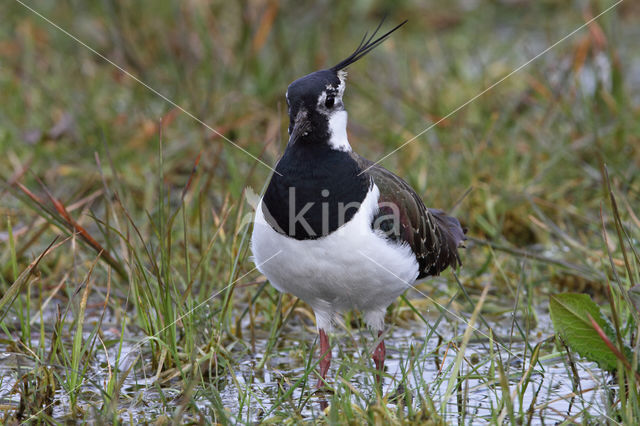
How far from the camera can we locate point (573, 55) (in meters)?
6.12

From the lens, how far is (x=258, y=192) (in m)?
5.29

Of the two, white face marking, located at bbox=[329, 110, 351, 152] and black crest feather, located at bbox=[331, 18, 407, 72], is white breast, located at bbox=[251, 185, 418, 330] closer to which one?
white face marking, located at bbox=[329, 110, 351, 152]

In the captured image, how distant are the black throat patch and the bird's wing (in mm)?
120

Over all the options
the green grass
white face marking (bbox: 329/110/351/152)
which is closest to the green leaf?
the green grass

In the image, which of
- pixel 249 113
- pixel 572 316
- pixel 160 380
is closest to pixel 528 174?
pixel 249 113

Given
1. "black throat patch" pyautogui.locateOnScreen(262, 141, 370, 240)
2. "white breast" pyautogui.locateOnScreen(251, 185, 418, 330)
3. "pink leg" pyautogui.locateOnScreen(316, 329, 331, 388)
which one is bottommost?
"pink leg" pyautogui.locateOnScreen(316, 329, 331, 388)

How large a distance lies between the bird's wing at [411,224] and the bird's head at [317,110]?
15 centimetres

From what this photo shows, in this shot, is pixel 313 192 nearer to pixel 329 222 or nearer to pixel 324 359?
pixel 329 222

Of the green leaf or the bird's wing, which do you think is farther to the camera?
the bird's wing

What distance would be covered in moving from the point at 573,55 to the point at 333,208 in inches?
136

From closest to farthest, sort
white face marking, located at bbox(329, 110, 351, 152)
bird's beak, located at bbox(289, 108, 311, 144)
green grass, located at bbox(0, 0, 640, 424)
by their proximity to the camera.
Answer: green grass, located at bbox(0, 0, 640, 424)
bird's beak, located at bbox(289, 108, 311, 144)
white face marking, located at bbox(329, 110, 351, 152)

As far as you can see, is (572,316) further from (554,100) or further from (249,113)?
(249,113)

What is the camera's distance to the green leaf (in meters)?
3.19

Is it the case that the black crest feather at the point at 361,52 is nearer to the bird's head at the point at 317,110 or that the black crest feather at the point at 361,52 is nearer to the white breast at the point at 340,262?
the bird's head at the point at 317,110
